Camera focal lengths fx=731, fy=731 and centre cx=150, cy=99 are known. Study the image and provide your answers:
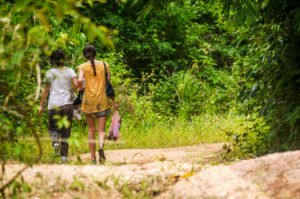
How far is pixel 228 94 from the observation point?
1886cm

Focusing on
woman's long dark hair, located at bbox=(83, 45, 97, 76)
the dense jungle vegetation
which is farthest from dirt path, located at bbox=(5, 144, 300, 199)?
woman's long dark hair, located at bbox=(83, 45, 97, 76)


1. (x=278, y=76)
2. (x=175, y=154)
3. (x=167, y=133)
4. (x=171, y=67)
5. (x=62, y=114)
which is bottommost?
(x=175, y=154)

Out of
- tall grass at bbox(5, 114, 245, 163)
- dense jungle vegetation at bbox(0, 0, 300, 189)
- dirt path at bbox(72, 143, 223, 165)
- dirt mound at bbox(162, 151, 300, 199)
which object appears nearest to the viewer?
dense jungle vegetation at bbox(0, 0, 300, 189)

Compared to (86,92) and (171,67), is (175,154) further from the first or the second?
(171,67)

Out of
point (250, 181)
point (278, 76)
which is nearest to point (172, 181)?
point (250, 181)

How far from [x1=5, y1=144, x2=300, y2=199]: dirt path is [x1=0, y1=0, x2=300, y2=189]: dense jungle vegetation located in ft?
1.16

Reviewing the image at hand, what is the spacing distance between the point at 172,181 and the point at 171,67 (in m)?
16.1

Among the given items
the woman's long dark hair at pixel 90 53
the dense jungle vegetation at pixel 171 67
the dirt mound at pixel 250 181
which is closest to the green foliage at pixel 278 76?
the dense jungle vegetation at pixel 171 67

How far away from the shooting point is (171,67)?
21344 millimetres

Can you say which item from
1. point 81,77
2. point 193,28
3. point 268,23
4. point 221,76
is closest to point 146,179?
point 81,77

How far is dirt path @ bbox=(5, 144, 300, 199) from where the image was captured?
4.91 m

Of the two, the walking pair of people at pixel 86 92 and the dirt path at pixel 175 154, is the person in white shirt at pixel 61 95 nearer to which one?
the walking pair of people at pixel 86 92

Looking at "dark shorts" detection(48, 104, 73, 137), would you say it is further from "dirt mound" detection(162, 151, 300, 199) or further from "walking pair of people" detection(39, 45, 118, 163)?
"dirt mound" detection(162, 151, 300, 199)

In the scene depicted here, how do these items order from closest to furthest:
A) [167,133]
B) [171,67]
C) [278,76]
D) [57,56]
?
[57,56], [278,76], [167,133], [171,67]
